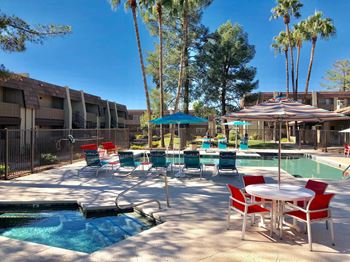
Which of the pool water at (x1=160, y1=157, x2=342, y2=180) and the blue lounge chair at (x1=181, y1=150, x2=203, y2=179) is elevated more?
the blue lounge chair at (x1=181, y1=150, x2=203, y2=179)

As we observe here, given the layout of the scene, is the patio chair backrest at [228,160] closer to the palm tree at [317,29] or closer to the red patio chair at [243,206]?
the red patio chair at [243,206]

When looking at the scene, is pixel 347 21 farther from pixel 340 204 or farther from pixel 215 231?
pixel 215 231

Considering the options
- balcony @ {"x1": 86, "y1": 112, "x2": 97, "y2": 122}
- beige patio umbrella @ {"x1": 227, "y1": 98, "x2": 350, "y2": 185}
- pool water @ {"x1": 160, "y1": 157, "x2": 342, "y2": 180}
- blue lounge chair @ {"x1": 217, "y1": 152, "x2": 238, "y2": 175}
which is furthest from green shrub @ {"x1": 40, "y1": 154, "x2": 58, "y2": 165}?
balcony @ {"x1": 86, "y1": 112, "x2": 97, "y2": 122}

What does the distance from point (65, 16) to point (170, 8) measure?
7.37 metres

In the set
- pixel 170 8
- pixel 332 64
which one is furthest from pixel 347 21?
pixel 332 64

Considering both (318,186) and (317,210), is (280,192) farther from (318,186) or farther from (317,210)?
(318,186)

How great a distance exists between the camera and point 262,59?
3022cm

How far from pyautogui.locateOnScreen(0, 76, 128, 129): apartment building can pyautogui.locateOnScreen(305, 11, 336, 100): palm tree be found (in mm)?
23554

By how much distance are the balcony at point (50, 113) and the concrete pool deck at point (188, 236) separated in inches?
690

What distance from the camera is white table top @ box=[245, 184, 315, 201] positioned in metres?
4.54

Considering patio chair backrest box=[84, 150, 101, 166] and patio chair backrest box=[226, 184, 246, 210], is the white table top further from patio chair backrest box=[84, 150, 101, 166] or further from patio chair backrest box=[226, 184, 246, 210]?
patio chair backrest box=[84, 150, 101, 166]

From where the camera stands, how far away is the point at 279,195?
15.2 ft

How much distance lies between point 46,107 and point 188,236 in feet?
80.1

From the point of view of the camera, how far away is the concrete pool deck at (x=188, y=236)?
12.9ft
